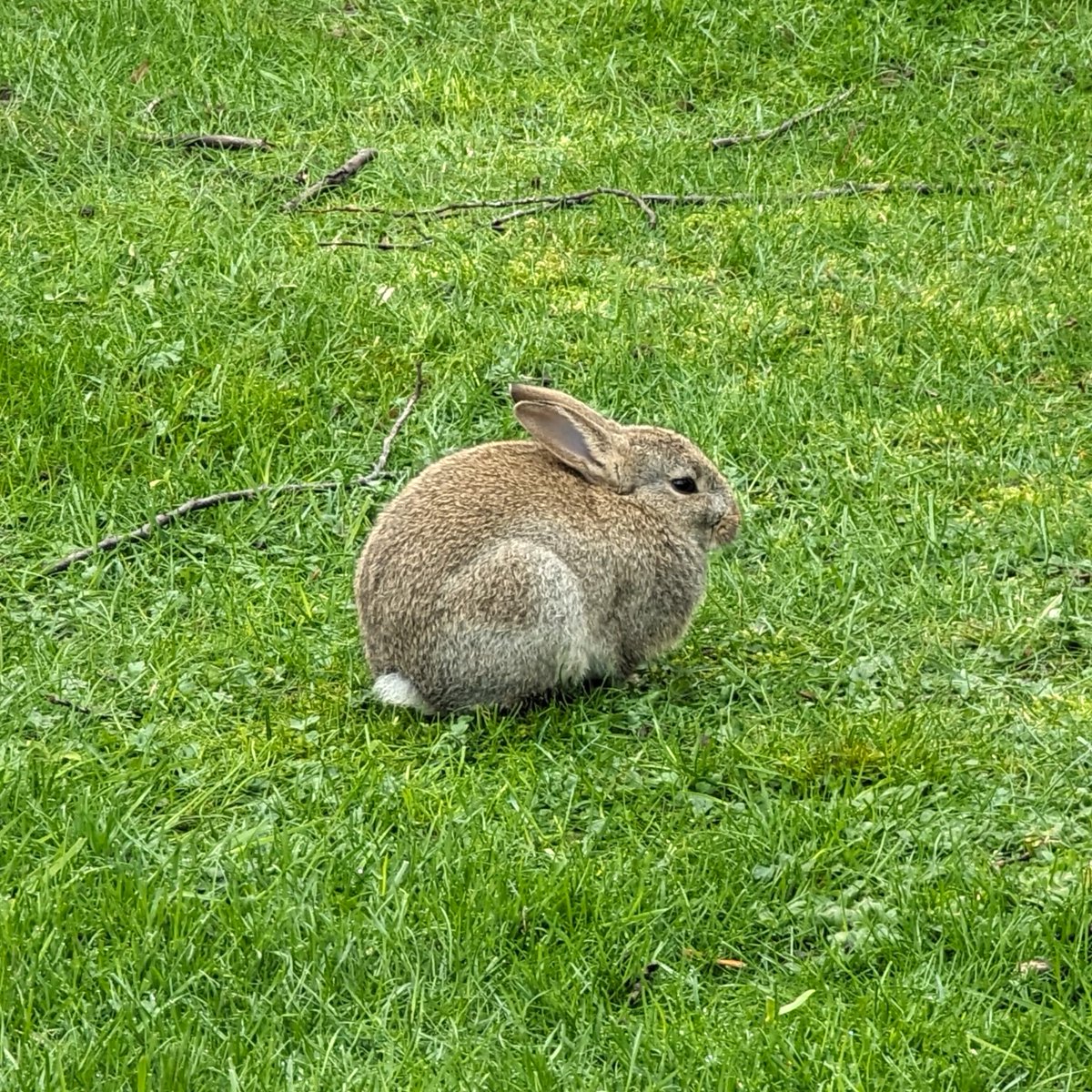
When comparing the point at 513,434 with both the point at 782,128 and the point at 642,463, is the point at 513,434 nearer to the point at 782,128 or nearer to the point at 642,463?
the point at 642,463

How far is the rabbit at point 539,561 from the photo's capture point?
16.4ft

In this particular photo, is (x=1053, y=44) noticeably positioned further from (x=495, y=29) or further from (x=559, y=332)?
(x=559, y=332)

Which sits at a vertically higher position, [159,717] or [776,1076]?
[776,1076]

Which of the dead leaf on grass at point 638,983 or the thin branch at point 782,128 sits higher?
the dead leaf on grass at point 638,983

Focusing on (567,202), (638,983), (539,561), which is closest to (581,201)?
(567,202)

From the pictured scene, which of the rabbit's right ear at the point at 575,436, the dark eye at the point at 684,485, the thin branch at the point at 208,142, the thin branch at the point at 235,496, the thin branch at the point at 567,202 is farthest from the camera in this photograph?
the thin branch at the point at 208,142

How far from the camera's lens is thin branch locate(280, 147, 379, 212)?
26.2ft

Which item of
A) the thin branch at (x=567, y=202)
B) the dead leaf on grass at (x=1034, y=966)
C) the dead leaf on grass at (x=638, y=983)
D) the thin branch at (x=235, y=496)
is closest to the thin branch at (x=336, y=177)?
the thin branch at (x=567, y=202)

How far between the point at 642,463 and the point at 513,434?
114 cm

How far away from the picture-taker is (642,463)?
5480mm

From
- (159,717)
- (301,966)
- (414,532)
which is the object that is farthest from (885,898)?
(159,717)

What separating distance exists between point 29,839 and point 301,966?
2.64 feet

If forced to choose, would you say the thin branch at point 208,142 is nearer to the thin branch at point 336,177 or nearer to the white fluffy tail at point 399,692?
the thin branch at point 336,177

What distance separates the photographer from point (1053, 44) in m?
9.12
